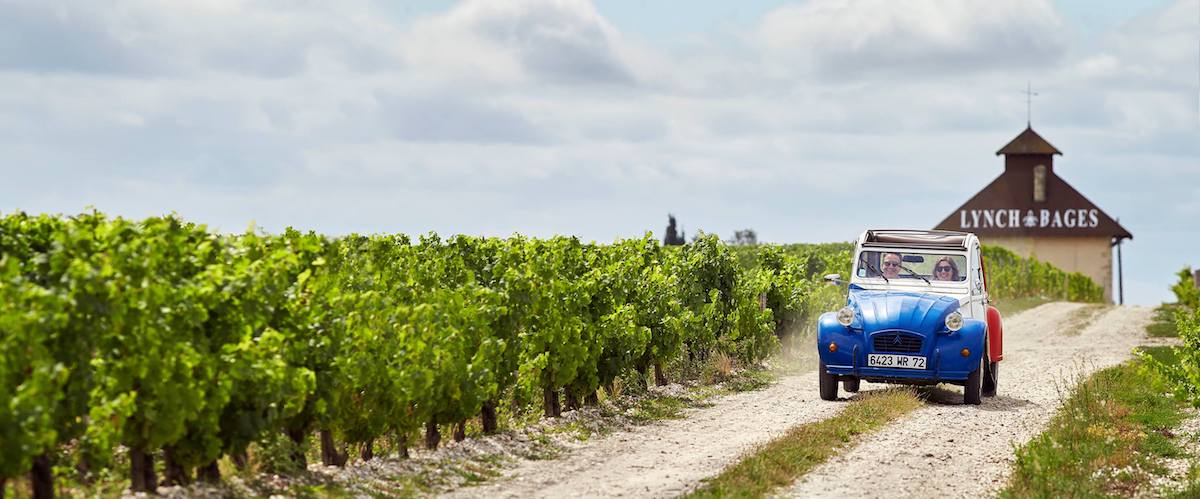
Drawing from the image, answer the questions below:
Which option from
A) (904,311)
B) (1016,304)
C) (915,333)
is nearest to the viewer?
(915,333)

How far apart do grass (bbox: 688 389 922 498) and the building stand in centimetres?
7390

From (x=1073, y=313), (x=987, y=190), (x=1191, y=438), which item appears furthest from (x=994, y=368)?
(x=987, y=190)

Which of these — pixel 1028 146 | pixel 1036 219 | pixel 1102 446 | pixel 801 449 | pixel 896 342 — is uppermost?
pixel 1028 146

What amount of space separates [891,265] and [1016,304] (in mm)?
34789

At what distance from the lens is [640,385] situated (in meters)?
17.7

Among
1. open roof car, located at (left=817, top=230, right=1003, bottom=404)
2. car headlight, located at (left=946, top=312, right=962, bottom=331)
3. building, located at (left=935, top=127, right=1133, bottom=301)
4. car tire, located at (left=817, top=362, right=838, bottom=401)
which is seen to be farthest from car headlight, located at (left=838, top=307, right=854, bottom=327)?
building, located at (left=935, top=127, right=1133, bottom=301)

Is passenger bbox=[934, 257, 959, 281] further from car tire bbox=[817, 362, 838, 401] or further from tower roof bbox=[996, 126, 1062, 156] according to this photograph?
tower roof bbox=[996, 126, 1062, 156]

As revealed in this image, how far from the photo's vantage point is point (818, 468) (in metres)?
12.0

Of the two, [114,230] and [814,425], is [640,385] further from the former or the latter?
[114,230]

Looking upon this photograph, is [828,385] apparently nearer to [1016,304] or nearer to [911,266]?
[911,266]

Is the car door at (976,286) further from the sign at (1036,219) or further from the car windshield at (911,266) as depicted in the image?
the sign at (1036,219)

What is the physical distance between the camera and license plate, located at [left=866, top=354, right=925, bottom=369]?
54.5ft

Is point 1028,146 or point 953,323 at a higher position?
point 1028,146

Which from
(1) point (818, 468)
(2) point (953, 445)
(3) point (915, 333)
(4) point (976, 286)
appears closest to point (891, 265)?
(4) point (976, 286)
